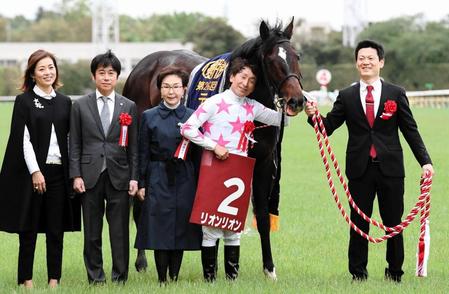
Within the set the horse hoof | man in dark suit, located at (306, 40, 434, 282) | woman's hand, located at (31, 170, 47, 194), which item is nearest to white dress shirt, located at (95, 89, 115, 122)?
woman's hand, located at (31, 170, 47, 194)

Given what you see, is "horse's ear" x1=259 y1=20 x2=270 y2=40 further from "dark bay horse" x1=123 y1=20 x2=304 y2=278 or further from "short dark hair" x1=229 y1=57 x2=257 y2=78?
"short dark hair" x1=229 y1=57 x2=257 y2=78

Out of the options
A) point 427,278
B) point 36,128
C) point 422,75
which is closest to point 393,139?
point 427,278

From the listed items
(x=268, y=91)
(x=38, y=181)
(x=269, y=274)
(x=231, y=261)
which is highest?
(x=268, y=91)

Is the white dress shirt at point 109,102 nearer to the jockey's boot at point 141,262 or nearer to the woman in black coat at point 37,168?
the woman in black coat at point 37,168

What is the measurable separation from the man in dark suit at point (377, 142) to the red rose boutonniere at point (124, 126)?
1.32 metres

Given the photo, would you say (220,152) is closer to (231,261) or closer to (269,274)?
(231,261)

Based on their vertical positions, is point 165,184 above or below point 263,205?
above

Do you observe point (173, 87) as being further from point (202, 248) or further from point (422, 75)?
point (422, 75)

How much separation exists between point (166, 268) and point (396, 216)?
1759 mm

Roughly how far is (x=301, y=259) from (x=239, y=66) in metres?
2.50

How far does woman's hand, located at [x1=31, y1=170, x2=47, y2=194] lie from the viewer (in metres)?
7.15

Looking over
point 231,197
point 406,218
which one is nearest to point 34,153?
point 231,197

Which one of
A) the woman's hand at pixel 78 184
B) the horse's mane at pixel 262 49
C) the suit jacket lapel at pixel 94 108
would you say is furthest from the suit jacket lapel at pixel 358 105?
the woman's hand at pixel 78 184

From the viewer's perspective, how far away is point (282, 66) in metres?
7.41
